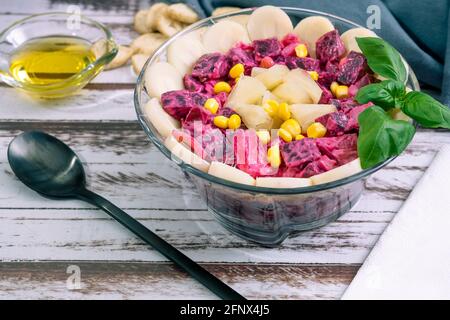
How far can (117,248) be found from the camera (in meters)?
1.91

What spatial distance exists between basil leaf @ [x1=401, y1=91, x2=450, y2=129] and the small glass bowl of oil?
1.18m

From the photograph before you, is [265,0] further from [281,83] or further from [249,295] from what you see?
[249,295]

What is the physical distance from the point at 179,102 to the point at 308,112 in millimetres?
369

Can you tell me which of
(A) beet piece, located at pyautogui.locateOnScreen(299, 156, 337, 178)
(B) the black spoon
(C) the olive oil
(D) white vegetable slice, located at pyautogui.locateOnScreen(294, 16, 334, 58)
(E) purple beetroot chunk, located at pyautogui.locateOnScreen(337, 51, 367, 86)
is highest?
(D) white vegetable slice, located at pyautogui.locateOnScreen(294, 16, 334, 58)

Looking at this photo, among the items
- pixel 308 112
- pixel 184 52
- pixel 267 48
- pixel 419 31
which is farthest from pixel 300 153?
pixel 419 31

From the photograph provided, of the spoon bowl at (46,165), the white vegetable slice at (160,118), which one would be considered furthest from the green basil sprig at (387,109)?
the spoon bowl at (46,165)

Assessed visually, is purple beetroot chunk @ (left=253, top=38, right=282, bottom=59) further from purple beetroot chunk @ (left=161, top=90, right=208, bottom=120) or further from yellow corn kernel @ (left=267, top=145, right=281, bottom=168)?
yellow corn kernel @ (left=267, top=145, right=281, bottom=168)

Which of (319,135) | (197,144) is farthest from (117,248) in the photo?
(319,135)

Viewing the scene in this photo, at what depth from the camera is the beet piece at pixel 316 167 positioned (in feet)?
5.56

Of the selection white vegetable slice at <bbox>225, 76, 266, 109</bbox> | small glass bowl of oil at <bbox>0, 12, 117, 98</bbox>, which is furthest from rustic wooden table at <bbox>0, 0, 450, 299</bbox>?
white vegetable slice at <bbox>225, 76, 266, 109</bbox>

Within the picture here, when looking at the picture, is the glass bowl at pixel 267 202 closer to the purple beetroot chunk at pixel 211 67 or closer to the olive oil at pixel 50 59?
the purple beetroot chunk at pixel 211 67

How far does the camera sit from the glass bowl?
1.62 m

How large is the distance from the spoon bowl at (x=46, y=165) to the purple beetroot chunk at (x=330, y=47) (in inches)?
33.6

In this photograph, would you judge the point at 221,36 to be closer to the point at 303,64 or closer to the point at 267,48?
the point at 267,48
